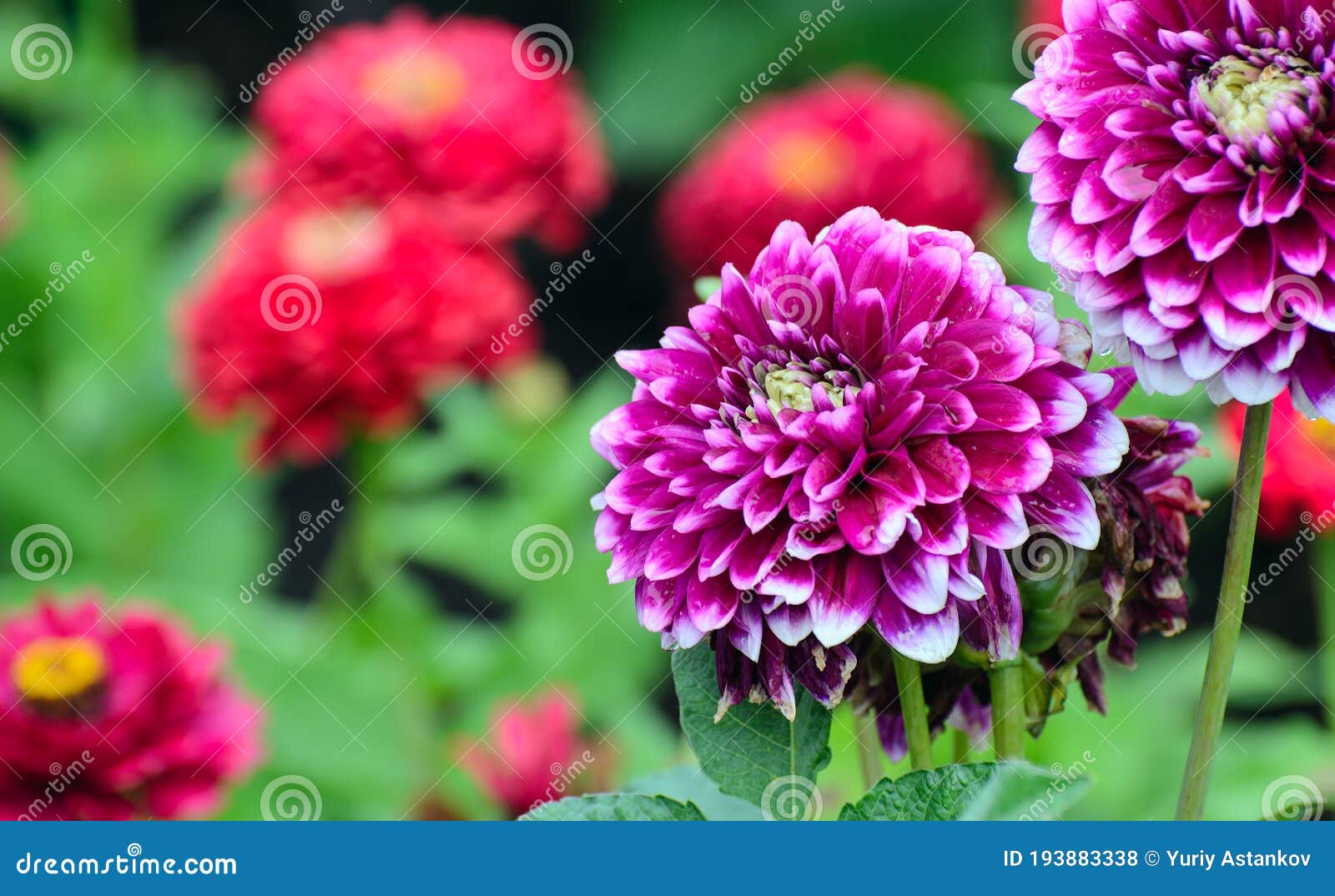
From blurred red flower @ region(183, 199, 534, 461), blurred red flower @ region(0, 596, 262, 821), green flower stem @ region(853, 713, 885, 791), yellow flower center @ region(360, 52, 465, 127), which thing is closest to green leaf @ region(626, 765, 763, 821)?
green flower stem @ region(853, 713, 885, 791)

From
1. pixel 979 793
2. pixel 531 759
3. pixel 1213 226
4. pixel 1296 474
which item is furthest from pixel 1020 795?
pixel 1296 474

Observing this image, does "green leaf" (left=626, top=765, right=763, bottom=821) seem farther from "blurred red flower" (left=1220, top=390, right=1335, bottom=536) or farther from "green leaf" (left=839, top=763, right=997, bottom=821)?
"blurred red flower" (left=1220, top=390, right=1335, bottom=536)

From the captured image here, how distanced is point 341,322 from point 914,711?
0.93 m

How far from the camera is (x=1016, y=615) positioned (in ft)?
1.99

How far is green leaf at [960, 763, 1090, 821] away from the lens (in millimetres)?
607

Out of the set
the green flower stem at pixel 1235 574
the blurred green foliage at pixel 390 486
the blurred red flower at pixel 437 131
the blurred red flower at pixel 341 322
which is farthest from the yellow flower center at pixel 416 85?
the green flower stem at pixel 1235 574

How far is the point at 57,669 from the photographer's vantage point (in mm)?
1192

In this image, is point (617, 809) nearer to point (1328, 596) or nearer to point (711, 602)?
point (711, 602)

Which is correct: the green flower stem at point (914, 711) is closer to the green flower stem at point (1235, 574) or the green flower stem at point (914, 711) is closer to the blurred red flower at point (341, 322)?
the green flower stem at point (1235, 574)

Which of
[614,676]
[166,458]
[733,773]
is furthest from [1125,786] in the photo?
[166,458]

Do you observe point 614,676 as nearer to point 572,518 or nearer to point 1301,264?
point 572,518

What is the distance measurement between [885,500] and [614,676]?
124 cm

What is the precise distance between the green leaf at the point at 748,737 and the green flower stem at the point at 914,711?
0.04 metres

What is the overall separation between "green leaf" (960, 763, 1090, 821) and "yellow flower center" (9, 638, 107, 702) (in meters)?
0.84
